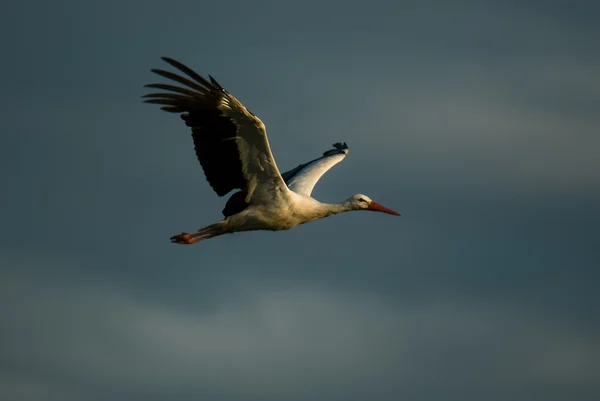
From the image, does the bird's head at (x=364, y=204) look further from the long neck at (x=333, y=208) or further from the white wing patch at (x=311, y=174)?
the white wing patch at (x=311, y=174)

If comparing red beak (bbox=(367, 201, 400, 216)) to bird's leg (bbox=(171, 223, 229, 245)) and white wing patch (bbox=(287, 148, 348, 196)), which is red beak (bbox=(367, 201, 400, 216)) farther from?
bird's leg (bbox=(171, 223, 229, 245))

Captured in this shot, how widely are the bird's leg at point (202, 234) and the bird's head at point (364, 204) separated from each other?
2392 mm

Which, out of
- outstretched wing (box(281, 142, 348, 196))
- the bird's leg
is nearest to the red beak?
outstretched wing (box(281, 142, 348, 196))

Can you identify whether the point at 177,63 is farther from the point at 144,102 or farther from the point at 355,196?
the point at 355,196

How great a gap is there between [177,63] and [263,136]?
1989mm

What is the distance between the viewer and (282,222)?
24.0 m

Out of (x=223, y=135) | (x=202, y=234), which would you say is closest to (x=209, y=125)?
(x=223, y=135)

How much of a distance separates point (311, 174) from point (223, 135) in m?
3.94

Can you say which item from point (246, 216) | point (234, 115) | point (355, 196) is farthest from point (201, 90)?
point (355, 196)

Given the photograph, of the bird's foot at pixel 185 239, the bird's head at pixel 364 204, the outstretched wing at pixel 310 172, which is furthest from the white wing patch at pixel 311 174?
the bird's foot at pixel 185 239

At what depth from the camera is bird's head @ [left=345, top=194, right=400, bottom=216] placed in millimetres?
25172

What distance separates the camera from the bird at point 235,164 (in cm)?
2250

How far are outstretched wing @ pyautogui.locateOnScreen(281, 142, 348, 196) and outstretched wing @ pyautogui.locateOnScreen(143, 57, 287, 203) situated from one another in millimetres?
2279

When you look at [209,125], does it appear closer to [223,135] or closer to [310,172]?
[223,135]
